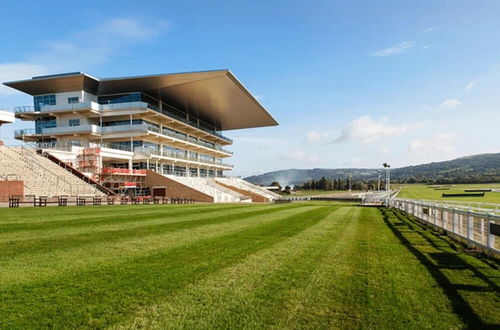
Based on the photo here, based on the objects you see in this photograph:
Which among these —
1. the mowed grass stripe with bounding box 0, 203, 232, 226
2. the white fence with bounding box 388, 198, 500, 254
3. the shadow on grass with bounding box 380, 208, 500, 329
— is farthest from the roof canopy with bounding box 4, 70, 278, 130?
the shadow on grass with bounding box 380, 208, 500, 329

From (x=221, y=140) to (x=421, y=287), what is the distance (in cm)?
8482

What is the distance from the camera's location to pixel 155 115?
5678 cm

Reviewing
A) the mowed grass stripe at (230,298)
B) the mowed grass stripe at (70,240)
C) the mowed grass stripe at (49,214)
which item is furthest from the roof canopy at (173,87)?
the mowed grass stripe at (230,298)

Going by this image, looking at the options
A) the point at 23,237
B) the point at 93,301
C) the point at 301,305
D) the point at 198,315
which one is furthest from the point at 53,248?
the point at 301,305

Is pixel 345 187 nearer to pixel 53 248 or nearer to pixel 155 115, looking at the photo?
pixel 155 115

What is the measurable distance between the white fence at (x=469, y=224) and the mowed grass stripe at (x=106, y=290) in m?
6.19

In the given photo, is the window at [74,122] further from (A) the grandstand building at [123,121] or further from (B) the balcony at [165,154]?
(B) the balcony at [165,154]

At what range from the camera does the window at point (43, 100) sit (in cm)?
5706

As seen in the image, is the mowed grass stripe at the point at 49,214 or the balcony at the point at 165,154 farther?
the balcony at the point at 165,154

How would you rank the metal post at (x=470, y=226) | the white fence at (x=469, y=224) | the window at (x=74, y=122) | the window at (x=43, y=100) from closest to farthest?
the white fence at (x=469, y=224)
the metal post at (x=470, y=226)
the window at (x=74, y=122)
the window at (x=43, y=100)

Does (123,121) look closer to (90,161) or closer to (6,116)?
(90,161)

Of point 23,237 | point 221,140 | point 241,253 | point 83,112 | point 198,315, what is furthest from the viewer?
point 221,140

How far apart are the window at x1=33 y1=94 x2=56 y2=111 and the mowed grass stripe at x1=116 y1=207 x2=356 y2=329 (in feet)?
200

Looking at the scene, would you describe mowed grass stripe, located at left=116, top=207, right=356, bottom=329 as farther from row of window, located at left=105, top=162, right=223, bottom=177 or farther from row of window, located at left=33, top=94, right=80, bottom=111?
row of window, located at left=33, top=94, right=80, bottom=111
